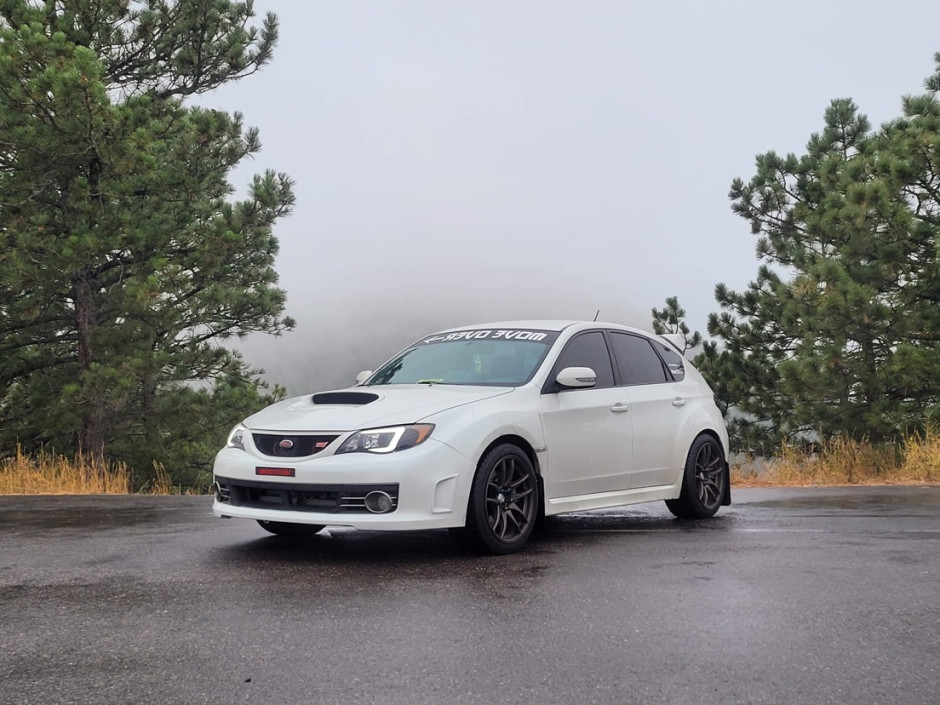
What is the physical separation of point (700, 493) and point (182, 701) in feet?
20.1

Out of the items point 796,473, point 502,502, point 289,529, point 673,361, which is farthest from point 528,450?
point 796,473

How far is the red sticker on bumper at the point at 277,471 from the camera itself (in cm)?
668

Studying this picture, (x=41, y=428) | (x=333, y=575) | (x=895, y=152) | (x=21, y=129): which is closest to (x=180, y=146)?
(x=21, y=129)

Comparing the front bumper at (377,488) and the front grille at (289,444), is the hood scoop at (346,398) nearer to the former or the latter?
the front grille at (289,444)

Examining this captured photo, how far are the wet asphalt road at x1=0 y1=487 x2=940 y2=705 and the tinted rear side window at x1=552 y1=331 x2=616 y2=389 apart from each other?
126cm

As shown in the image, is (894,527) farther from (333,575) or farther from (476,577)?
(333,575)

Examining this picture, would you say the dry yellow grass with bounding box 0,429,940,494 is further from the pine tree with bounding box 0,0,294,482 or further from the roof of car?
the roof of car

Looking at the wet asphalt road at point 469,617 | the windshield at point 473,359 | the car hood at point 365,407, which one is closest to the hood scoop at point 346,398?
the car hood at point 365,407

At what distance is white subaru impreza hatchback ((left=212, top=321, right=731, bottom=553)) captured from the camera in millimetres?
6543

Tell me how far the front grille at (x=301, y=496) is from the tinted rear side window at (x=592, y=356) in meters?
2.22

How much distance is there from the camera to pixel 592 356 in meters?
8.45

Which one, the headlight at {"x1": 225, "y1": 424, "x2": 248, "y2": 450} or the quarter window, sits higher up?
the quarter window

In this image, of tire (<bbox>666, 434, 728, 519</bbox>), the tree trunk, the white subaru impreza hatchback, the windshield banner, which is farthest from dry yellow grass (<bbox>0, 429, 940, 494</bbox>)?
the windshield banner

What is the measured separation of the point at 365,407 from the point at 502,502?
1123 millimetres
